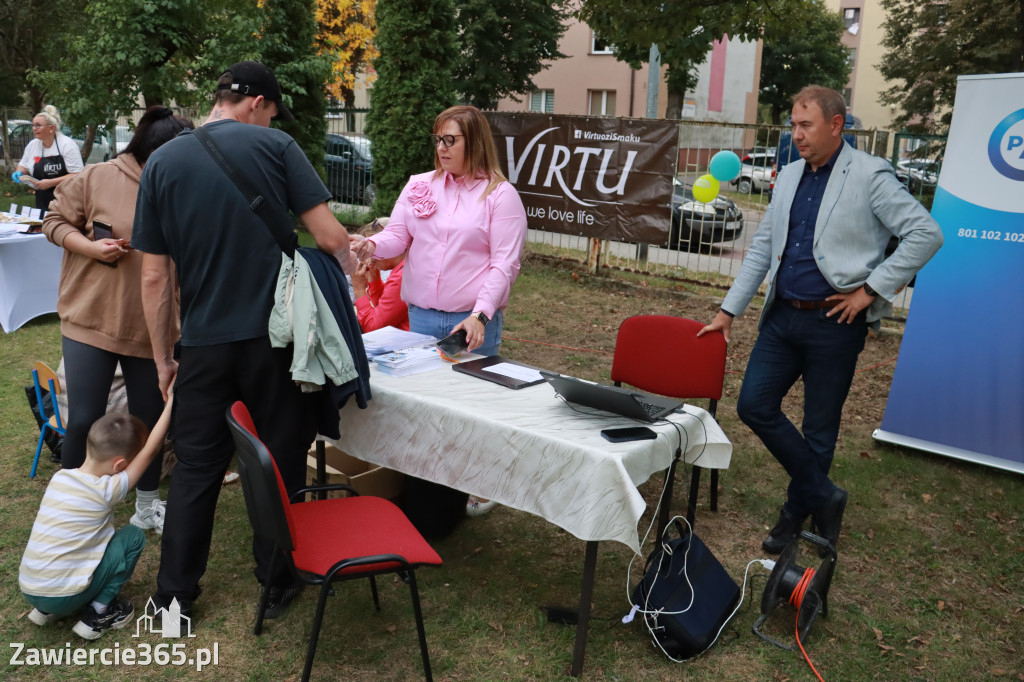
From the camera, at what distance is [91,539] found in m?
2.80

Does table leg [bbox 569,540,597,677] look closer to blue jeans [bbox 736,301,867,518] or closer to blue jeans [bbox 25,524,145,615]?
blue jeans [bbox 736,301,867,518]

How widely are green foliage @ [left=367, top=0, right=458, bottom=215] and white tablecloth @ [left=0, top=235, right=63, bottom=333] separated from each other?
4.39 metres

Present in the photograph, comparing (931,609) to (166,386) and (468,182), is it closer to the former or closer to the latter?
(468,182)

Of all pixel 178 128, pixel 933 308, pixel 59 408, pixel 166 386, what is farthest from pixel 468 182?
pixel 933 308

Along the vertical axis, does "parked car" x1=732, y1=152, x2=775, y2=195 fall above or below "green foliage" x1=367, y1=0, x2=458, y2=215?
below

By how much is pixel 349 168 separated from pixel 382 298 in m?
9.27

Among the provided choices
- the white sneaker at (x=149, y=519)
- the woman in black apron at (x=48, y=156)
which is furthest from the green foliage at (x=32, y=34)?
the white sneaker at (x=149, y=519)

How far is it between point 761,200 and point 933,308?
415 cm

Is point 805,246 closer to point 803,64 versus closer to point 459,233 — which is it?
point 459,233

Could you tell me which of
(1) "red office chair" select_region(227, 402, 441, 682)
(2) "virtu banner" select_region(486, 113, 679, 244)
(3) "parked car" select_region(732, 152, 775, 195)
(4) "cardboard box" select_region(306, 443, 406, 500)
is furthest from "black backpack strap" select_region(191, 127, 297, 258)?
(3) "parked car" select_region(732, 152, 775, 195)

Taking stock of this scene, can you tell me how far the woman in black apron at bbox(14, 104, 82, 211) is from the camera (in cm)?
898

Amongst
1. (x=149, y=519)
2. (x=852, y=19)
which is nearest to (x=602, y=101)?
(x=852, y=19)

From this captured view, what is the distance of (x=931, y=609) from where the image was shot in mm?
3273

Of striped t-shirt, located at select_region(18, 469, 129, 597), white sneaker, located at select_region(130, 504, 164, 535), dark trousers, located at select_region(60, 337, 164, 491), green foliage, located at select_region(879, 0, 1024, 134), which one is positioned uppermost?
green foliage, located at select_region(879, 0, 1024, 134)
